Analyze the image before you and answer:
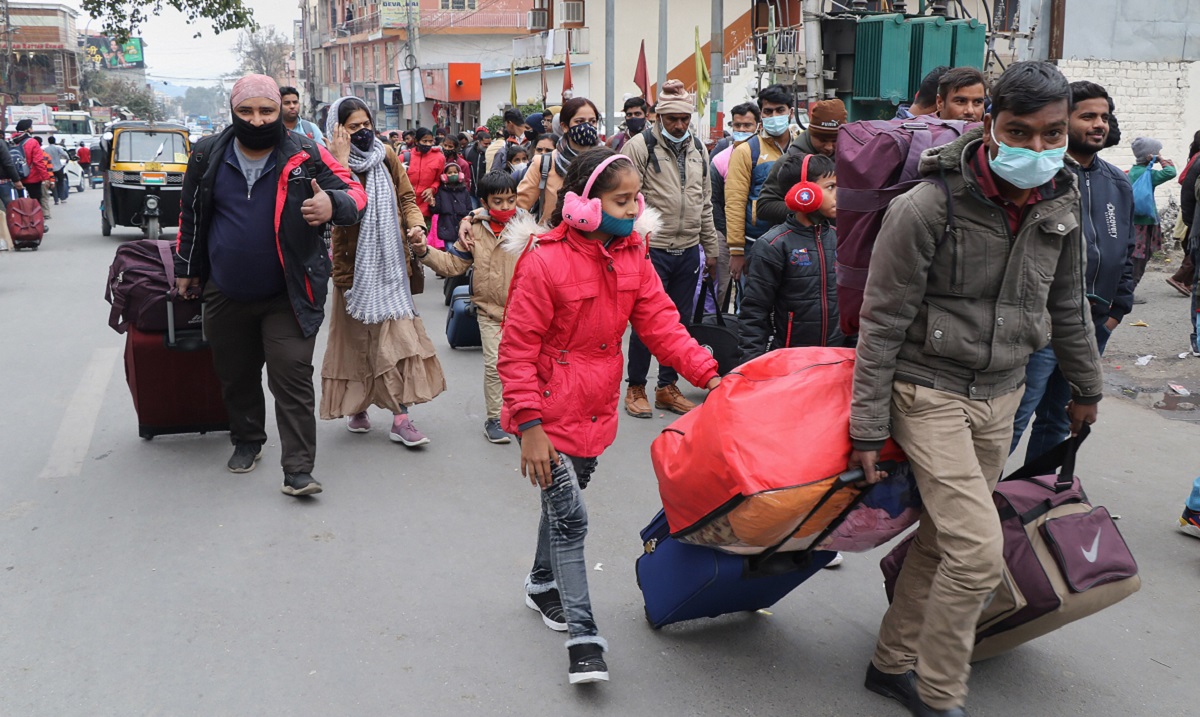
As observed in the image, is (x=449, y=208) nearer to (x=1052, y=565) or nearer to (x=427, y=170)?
(x=427, y=170)

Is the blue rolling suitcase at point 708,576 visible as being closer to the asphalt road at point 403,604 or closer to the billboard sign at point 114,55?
the asphalt road at point 403,604

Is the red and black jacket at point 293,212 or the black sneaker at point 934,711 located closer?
the black sneaker at point 934,711

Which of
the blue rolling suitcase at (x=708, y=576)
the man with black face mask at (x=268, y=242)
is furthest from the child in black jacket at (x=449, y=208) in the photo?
the blue rolling suitcase at (x=708, y=576)

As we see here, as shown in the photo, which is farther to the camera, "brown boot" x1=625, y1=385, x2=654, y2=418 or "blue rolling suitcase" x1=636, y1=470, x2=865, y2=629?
"brown boot" x1=625, y1=385, x2=654, y2=418

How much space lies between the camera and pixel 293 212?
5234mm

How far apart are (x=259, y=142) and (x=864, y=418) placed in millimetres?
3417

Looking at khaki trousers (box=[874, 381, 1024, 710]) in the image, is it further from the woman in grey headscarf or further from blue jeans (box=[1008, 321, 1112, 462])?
the woman in grey headscarf

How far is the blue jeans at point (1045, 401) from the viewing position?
4633 mm

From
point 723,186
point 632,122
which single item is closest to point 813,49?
point 632,122

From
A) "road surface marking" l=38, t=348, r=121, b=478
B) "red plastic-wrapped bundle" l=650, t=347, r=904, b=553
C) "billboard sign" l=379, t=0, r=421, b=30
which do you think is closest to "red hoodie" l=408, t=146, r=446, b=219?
"road surface marking" l=38, t=348, r=121, b=478

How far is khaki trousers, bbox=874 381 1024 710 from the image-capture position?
9.96 ft

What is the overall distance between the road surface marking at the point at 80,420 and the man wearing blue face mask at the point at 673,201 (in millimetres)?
3331

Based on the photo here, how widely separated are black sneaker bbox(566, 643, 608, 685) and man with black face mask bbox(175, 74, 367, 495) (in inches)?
87.5

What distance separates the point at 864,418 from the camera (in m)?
3.04
